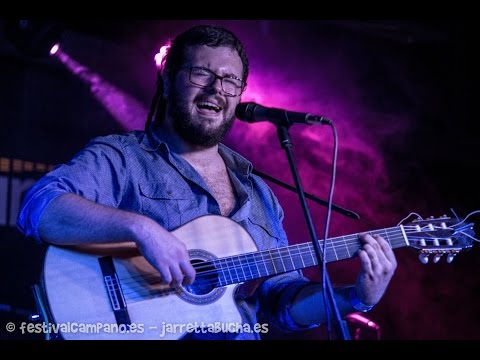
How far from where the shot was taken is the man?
206cm

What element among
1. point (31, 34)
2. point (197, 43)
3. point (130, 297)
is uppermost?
point (31, 34)

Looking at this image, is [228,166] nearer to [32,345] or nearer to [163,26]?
[32,345]

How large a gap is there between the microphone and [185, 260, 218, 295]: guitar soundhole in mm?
661

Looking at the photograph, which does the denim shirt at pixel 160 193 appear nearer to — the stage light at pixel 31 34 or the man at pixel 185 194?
the man at pixel 185 194

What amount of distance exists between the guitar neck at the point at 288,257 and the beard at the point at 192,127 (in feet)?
2.37

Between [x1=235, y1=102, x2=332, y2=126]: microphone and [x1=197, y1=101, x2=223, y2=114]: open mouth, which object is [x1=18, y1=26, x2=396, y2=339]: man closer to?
[x1=197, y1=101, x2=223, y2=114]: open mouth

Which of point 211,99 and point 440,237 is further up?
point 211,99

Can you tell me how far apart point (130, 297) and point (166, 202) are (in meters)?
0.54

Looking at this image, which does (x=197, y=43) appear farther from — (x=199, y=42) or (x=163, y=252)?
(x=163, y=252)

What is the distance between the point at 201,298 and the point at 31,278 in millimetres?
2599

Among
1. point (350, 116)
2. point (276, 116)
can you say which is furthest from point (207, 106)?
point (350, 116)

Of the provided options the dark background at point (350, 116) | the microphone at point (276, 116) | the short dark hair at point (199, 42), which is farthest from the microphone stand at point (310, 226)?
the dark background at point (350, 116)

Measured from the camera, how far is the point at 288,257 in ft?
8.05

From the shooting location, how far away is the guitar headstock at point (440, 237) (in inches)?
100
